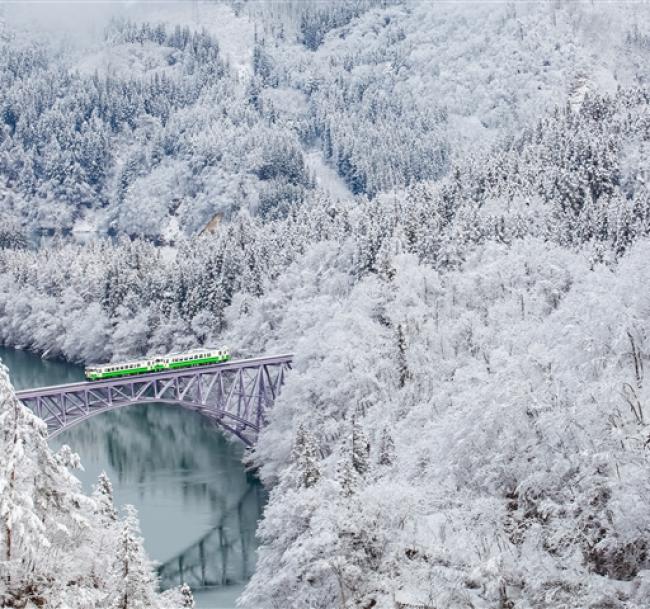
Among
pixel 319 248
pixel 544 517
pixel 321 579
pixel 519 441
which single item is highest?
pixel 319 248

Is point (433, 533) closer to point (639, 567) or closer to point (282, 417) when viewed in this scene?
point (639, 567)

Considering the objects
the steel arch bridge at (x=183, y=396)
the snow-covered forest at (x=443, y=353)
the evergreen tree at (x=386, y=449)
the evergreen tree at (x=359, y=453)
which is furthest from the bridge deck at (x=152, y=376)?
the evergreen tree at (x=359, y=453)

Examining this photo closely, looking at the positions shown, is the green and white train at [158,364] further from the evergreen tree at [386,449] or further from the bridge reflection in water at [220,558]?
the evergreen tree at [386,449]

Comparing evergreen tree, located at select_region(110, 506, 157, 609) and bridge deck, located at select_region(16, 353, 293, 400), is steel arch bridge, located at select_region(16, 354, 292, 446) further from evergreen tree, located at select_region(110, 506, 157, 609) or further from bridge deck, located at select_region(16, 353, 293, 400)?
evergreen tree, located at select_region(110, 506, 157, 609)

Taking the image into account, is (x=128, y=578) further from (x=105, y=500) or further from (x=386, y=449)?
(x=386, y=449)

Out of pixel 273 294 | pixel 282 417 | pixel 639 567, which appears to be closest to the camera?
pixel 639 567

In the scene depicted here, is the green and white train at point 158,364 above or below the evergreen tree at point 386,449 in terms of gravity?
above

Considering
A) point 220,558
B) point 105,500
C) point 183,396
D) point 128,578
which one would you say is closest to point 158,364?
point 183,396

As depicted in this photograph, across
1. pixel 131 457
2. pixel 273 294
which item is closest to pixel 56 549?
pixel 131 457
